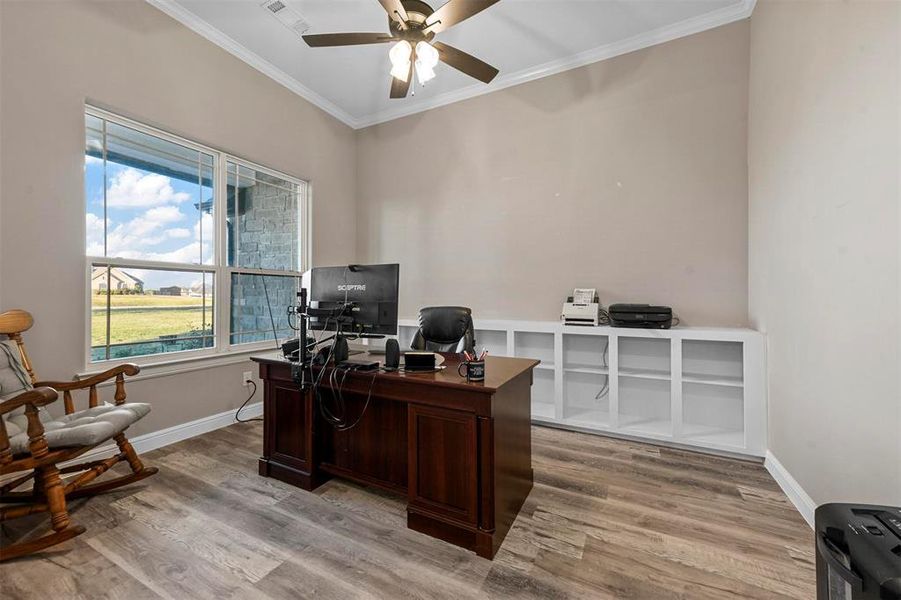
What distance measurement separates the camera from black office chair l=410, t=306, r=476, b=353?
2.74 metres

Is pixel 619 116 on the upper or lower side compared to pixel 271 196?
upper

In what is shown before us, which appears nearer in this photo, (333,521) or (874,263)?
(874,263)

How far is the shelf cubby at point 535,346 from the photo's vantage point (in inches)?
138

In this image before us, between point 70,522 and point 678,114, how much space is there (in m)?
4.75

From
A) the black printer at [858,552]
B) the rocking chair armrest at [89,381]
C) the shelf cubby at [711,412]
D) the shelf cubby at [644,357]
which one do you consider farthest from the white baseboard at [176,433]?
the shelf cubby at [711,412]

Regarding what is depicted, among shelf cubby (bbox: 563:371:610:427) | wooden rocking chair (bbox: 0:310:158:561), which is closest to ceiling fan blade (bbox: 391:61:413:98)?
wooden rocking chair (bbox: 0:310:158:561)

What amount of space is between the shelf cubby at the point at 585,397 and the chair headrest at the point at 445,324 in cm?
117

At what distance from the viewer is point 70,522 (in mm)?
1825

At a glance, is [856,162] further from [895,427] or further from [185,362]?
[185,362]

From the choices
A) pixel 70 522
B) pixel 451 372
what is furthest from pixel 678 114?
pixel 70 522

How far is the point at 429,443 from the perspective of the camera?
1726 millimetres

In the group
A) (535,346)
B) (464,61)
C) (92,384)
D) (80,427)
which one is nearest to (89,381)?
(92,384)

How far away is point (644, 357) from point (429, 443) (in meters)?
2.27

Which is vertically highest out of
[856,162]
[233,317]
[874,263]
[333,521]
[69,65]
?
[69,65]
